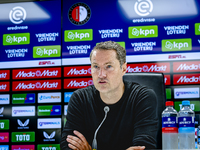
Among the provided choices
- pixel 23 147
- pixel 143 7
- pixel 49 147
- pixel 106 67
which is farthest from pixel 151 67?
pixel 23 147

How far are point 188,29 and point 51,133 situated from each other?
2325 mm

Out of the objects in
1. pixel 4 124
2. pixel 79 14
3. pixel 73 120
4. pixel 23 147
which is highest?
pixel 79 14

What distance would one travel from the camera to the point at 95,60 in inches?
74.9

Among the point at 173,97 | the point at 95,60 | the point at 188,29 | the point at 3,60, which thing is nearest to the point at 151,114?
the point at 95,60

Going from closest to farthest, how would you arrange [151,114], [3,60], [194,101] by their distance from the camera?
[151,114], [194,101], [3,60]

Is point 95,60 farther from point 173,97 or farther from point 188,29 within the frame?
point 188,29

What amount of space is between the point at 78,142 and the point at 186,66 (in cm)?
230

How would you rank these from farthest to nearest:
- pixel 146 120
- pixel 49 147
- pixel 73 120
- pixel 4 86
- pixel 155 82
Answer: pixel 4 86 < pixel 49 147 < pixel 155 82 < pixel 73 120 < pixel 146 120

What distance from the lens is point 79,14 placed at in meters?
4.03

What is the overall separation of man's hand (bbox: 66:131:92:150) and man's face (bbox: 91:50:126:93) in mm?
333

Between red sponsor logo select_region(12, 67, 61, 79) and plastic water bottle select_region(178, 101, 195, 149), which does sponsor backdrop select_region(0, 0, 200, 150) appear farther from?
plastic water bottle select_region(178, 101, 195, 149)

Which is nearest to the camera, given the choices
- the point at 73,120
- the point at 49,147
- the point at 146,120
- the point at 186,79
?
the point at 146,120

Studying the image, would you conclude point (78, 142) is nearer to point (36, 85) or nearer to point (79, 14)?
point (36, 85)

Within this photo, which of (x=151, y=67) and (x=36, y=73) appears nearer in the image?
(x=151, y=67)
